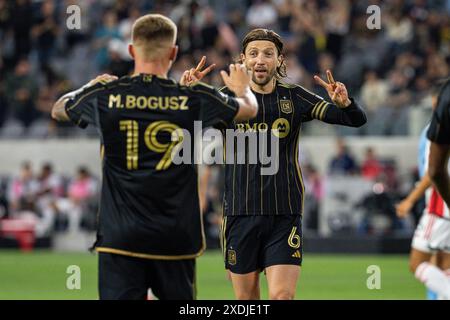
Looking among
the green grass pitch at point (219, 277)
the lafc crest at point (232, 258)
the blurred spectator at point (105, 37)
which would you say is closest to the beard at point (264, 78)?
the lafc crest at point (232, 258)

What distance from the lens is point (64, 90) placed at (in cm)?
2395

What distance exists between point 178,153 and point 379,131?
16.5 metres

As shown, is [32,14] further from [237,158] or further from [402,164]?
[237,158]

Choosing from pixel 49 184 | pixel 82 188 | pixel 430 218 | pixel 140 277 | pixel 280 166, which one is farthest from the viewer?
pixel 49 184

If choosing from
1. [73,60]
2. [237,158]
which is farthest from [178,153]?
[73,60]

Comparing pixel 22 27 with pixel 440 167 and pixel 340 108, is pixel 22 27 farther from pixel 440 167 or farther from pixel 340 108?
pixel 440 167

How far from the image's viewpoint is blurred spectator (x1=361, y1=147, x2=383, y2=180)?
21188 mm

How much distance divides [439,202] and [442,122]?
5.57 m

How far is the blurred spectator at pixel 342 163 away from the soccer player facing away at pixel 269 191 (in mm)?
12906

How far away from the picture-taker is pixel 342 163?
21.2 m

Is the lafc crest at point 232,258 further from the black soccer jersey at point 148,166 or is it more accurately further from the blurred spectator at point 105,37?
the blurred spectator at point 105,37

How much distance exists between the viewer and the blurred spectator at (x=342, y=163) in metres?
21.2

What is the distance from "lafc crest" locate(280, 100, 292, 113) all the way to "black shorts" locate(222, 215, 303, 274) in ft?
2.61

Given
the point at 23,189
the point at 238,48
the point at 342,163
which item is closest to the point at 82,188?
the point at 23,189
